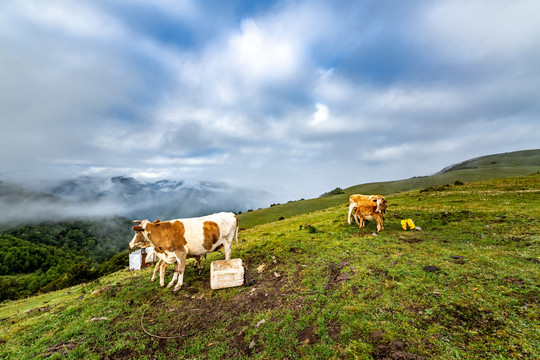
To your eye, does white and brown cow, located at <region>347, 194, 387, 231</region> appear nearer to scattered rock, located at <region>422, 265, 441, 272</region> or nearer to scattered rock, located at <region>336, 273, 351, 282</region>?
scattered rock, located at <region>422, 265, 441, 272</region>

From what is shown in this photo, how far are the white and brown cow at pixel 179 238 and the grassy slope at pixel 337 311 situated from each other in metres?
1.35

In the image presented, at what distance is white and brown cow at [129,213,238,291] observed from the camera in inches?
400

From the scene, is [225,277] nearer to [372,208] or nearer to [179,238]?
[179,238]

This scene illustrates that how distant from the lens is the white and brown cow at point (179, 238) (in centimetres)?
1015

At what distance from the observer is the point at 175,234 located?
10211 millimetres

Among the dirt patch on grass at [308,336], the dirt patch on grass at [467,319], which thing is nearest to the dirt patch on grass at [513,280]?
the dirt patch on grass at [467,319]

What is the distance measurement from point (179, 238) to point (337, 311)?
301 inches

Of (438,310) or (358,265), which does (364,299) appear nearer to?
(438,310)

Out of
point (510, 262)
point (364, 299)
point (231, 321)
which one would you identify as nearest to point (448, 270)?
point (510, 262)

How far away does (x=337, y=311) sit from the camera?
665cm

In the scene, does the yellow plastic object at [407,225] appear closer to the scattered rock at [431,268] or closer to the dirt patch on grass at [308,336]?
the scattered rock at [431,268]

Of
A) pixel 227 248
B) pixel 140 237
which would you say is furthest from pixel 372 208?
pixel 140 237

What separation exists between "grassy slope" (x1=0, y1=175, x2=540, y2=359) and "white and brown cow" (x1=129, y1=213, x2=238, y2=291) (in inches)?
53.3

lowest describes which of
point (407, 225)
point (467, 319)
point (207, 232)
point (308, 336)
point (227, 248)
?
point (308, 336)
